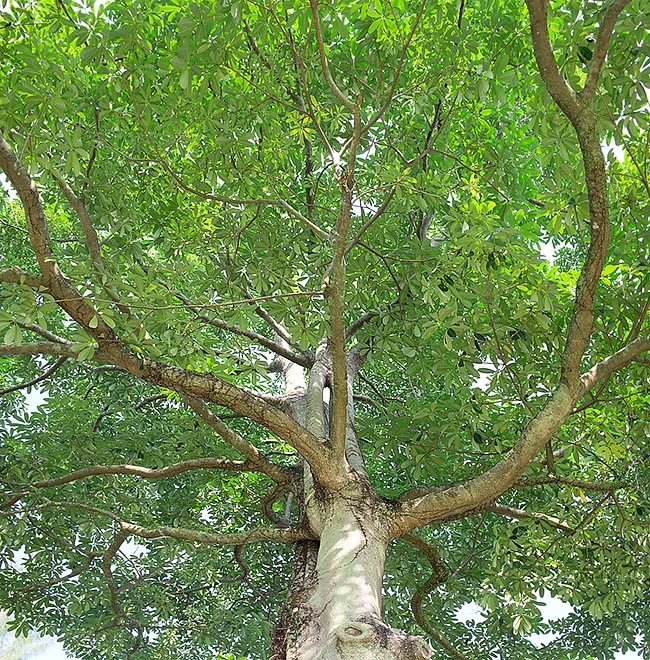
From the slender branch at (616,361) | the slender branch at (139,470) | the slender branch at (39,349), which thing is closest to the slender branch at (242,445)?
the slender branch at (139,470)

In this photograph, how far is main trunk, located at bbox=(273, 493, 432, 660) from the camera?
2965mm

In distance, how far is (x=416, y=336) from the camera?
17.0ft

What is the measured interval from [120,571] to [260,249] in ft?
15.1

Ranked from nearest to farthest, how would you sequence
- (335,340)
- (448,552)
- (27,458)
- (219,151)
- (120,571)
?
(335,340) < (219,151) < (27,458) < (448,552) < (120,571)

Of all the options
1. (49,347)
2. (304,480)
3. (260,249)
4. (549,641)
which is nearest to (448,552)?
(549,641)

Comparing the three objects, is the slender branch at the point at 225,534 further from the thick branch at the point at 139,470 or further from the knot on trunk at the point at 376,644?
the knot on trunk at the point at 376,644

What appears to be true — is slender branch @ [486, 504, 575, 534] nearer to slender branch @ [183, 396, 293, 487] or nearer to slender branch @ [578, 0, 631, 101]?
slender branch @ [183, 396, 293, 487]

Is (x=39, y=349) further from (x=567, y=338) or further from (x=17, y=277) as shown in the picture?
(x=567, y=338)

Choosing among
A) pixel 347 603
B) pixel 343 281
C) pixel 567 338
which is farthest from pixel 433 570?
pixel 343 281

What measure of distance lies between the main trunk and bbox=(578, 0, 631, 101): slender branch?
8.49 feet

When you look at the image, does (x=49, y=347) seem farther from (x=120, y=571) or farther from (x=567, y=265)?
(x=567, y=265)

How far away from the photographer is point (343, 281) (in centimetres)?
364

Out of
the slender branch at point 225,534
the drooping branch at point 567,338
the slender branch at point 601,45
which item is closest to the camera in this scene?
the slender branch at point 601,45

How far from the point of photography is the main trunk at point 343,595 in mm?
2965
